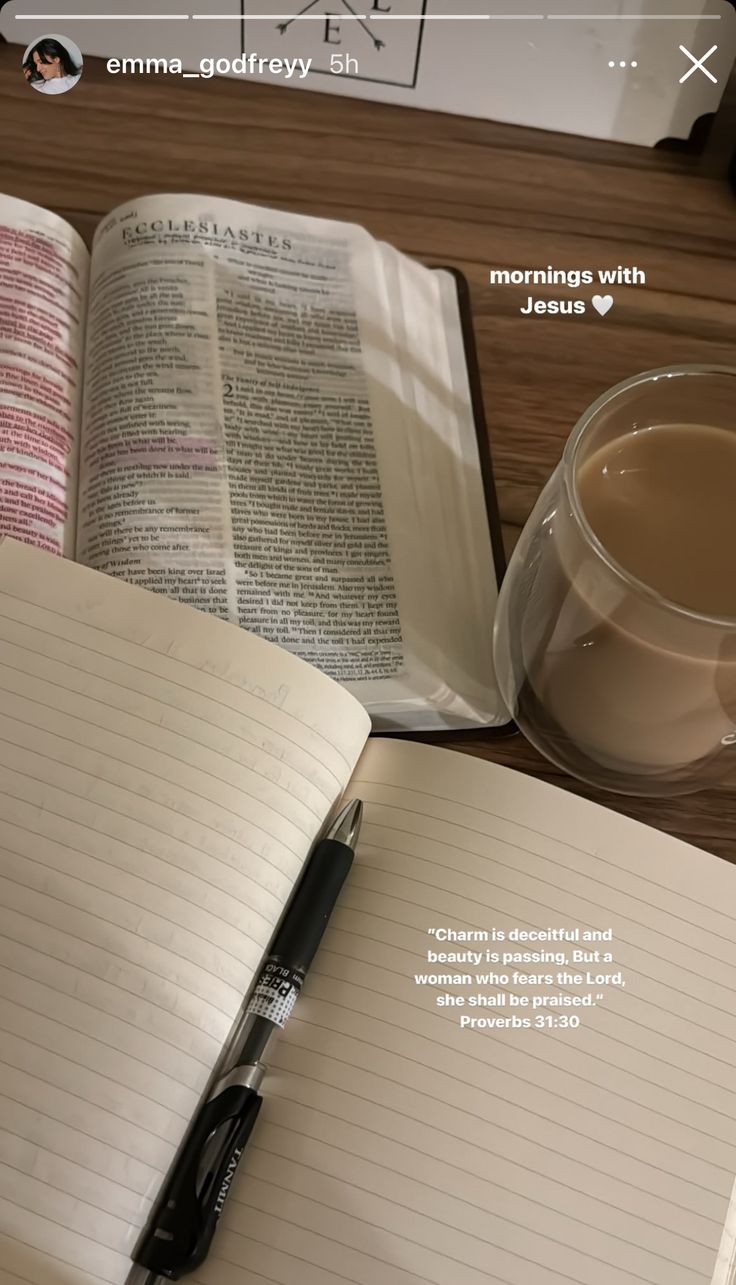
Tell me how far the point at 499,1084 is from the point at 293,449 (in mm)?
Result: 306

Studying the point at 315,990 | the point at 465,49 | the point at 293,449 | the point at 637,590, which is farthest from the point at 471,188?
the point at 315,990

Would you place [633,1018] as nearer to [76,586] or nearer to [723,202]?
[76,586]

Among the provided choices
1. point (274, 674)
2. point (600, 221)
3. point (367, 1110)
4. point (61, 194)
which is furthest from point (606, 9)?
point (367, 1110)

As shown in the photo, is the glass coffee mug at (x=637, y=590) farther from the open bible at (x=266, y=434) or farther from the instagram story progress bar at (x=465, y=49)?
the instagram story progress bar at (x=465, y=49)

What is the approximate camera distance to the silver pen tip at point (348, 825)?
42cm

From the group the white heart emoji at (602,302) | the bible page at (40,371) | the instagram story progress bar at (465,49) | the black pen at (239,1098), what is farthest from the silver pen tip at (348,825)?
the instagram story progress bar at (465,49)

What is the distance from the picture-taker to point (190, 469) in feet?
1.70

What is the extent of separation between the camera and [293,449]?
0.54 metres

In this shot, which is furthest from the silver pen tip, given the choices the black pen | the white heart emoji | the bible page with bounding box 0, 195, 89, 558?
the white heart emoji

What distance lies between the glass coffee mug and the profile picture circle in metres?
0.44

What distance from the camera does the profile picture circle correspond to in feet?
2.21

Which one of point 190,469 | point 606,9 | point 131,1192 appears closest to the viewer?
point 131,1192

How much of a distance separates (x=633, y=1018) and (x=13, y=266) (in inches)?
17.6

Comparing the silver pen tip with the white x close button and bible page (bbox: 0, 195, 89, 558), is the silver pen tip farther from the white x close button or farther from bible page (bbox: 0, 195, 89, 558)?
the white x close button
